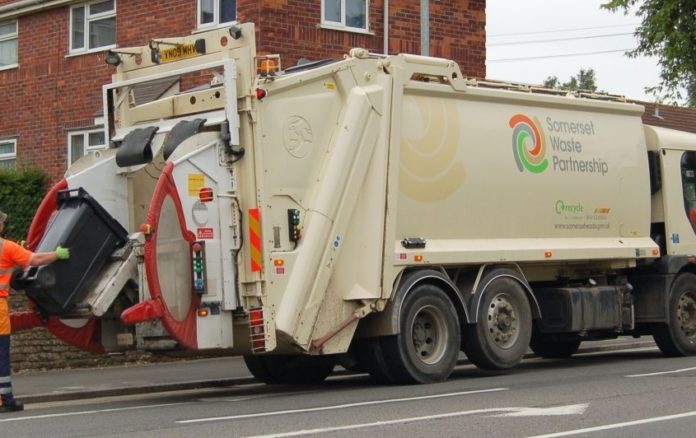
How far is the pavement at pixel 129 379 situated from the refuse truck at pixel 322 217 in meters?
0.97

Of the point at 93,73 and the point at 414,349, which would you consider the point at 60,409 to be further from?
the point at 93,73

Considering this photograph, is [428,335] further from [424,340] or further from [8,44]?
[8,44]

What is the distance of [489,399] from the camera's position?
11.5 meters

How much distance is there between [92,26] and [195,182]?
12.3m

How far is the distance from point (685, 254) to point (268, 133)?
684cm

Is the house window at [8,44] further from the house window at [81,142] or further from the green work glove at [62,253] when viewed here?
the green work glove at [62,253]

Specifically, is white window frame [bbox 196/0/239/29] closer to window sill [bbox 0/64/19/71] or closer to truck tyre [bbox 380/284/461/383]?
window sill [bbox 0/64/19/71]

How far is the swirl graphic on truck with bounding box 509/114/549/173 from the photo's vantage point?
587 inches

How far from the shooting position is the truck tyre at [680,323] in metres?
16.5

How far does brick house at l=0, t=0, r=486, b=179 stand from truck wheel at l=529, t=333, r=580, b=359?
5.55 m

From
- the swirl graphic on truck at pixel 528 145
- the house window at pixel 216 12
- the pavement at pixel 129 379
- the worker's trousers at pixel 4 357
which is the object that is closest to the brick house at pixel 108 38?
the house window at pixel 216 12

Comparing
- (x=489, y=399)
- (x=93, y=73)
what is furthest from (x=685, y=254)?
(x=93, y=73)

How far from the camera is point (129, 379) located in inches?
619

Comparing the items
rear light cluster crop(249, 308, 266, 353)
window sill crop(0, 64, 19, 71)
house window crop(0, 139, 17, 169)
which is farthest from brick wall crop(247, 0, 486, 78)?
rear light cluster crop(249, 308, 266, 353)
